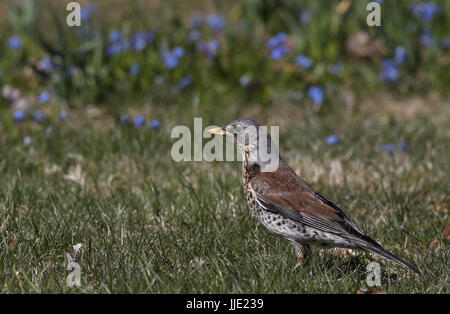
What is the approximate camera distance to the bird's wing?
409cm

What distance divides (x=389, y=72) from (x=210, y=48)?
204 centimetres

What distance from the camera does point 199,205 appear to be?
5.00 metres

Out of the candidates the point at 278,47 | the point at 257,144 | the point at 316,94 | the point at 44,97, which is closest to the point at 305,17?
the point at 278,47

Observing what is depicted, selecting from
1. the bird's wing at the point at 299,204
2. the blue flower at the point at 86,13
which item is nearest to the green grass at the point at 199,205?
the bird's wing at the point at 299,204

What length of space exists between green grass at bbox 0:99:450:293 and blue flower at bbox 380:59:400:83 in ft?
1.67

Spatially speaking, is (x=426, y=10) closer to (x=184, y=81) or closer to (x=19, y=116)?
(x=184, y=81)

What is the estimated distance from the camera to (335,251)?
188 inches

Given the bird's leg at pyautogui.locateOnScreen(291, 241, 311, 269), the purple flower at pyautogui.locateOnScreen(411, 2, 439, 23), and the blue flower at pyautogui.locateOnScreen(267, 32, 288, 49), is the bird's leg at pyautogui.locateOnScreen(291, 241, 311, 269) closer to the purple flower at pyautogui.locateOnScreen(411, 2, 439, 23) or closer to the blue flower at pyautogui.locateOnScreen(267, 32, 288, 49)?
the blue flower at pyautogui.locateOnScreen(267, 32, 288, 49)

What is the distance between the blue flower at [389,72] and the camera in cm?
802

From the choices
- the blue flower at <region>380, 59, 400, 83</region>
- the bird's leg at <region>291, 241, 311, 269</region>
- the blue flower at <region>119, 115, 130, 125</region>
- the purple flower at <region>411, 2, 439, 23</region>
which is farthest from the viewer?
the purple flower at <region>411, 2, 439, 23</region>

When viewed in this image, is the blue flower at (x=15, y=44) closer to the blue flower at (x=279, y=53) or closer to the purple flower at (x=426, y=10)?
the blue flower at (x=279, y=53)

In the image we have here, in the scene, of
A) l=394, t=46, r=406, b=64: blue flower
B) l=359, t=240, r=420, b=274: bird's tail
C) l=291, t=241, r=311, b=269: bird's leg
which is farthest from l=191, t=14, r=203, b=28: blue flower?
l=359, t=240, r=420, b=274: bird's tail

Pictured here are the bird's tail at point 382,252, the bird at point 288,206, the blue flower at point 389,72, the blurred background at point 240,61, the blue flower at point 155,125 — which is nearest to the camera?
the bird's tail at point 382,252

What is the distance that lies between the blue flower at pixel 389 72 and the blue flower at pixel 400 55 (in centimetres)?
6
